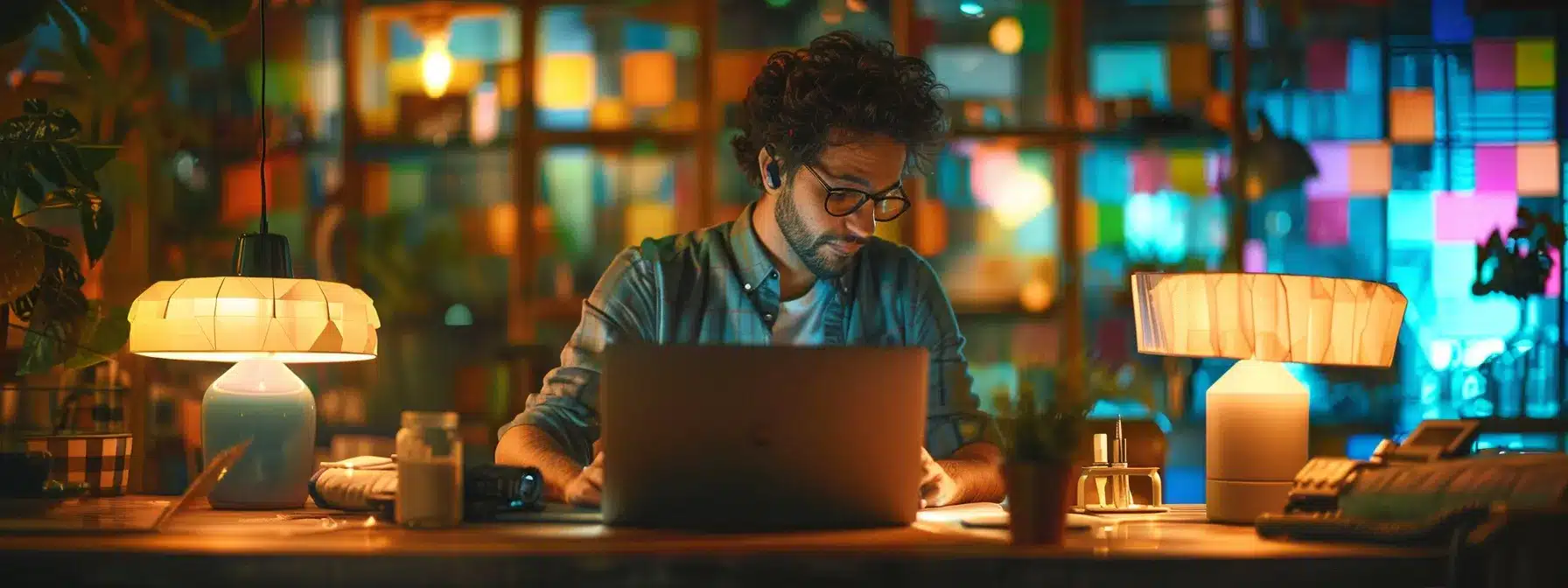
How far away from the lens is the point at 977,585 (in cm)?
126

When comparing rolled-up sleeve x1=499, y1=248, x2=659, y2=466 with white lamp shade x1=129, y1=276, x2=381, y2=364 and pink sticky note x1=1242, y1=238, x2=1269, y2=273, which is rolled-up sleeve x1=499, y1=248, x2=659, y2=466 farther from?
pink sticky note x1=1242, y1=238, x2=1269, y2=273

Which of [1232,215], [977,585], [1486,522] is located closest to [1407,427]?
[1232,215]

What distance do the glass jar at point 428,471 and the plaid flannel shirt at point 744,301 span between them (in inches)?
36.0

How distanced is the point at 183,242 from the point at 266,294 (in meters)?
2.75

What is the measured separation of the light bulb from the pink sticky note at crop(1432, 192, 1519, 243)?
2705mm

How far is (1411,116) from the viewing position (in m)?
4.28

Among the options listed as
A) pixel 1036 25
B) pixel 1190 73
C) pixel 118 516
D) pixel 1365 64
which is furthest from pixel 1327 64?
pixel 118 516

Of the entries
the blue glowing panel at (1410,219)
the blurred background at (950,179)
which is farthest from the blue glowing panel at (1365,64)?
the blue glowing panel at (1410,219)

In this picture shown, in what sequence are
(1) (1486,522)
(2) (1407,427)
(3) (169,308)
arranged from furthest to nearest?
(2) (1407,427) → (3) (169,308) → (1) (1486,522)

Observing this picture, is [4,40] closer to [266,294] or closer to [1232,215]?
[266,294]

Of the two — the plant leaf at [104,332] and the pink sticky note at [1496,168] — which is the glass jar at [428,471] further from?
the pink sticky note at [1496,168]

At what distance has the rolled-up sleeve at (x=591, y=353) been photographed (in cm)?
235

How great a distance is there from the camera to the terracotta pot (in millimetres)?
1437

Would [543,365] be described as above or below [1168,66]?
below
